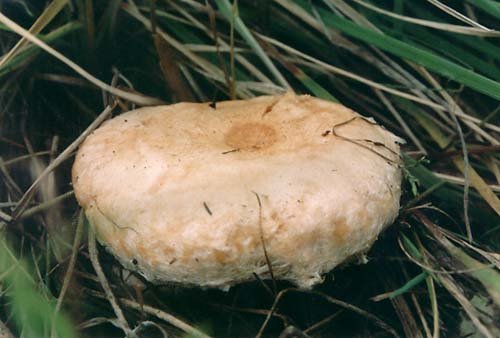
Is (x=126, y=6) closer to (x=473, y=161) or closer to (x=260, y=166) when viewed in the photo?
(x=260, y=166)

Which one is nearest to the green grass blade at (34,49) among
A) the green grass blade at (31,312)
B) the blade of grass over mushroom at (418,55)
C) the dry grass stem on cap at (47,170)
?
the dry grass stem on cap at (47,170)

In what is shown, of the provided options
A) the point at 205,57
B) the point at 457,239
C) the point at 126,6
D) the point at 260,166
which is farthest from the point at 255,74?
the point at 457,239

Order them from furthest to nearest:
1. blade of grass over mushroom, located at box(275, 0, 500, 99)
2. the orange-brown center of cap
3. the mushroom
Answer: blade of grass over mushroom, located at box(275, 0, 500, 99), the orange-brown center of cap, the mushroom

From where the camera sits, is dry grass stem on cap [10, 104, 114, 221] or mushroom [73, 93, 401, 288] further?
dry grass stem on cap [10, 104, 114, 221]

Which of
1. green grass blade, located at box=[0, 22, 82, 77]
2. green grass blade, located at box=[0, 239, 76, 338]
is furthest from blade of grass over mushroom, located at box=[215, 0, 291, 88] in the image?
green grass blade, located at box=[0, 239, 76, 338]

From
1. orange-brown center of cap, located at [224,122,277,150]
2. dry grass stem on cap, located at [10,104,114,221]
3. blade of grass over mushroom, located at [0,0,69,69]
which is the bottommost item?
dry grass stem on cap, located at [10,104,114,221]

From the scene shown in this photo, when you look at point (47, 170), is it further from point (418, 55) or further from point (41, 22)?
point (418, 55)

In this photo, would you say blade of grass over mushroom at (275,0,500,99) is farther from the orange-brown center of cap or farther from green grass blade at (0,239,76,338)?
green grass blade at (0,239,76,338)

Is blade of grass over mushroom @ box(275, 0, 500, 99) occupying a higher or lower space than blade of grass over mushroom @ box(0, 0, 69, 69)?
lower
